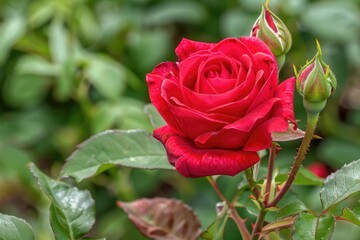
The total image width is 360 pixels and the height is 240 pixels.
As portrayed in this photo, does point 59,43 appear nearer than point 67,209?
No

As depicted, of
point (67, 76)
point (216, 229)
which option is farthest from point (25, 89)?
point (216, 229)

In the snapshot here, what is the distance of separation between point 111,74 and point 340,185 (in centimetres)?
103

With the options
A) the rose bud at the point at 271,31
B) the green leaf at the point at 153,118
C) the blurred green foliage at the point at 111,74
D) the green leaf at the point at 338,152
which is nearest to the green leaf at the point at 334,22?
the blurred green foliage at the point at 111,74

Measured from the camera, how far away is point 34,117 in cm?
207

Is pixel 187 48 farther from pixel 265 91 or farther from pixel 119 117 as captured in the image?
pixel 119 117

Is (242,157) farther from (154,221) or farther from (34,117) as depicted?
(34,117)

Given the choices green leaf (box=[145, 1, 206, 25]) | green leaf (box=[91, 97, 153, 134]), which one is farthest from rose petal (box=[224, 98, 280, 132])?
green leaf (box=[145, 1, 206, 25])

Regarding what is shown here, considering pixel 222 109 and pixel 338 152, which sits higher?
pixel 222 109

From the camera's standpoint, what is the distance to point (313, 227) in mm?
728

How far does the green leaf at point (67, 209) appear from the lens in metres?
0.82

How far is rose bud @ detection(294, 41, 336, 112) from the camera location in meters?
0.72

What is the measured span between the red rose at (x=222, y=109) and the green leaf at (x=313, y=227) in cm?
8

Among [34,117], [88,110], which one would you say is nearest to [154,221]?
[88,110]

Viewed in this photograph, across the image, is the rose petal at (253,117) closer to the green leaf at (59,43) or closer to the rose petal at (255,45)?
the rose petal at (255,45)
